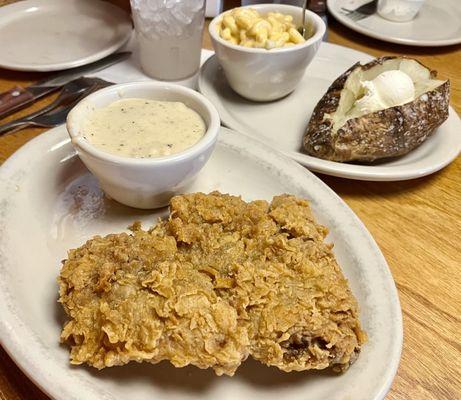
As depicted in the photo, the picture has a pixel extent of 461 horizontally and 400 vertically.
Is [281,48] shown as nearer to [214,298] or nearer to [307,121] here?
[307,121]

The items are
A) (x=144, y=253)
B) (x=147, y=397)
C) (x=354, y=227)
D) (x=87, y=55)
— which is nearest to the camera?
(x=147, y=397)

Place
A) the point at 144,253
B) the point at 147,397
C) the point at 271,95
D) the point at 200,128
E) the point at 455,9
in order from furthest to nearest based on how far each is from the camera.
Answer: the point at 455,9 → the point at 271,95 → the point at 200,128 → the point at 144,253 → the point at 147,397

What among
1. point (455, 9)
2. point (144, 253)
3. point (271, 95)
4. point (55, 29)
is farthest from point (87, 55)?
point (455, 9)

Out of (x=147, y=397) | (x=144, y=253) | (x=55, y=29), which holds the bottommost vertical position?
(x=55, y=29)

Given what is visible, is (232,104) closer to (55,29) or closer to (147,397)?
(55,29)

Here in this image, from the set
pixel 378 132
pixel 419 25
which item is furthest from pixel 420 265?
pixel 419 25

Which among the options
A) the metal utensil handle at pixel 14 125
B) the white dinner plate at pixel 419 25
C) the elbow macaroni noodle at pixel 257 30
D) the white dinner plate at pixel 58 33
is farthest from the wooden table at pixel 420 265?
the white dinner plate at pixel 419 25

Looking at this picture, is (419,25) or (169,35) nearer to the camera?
(169,35)

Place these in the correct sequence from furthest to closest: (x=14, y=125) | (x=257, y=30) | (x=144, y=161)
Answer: (x=257, y=30)
(x=14, y=125)
(x=144, y=161)
